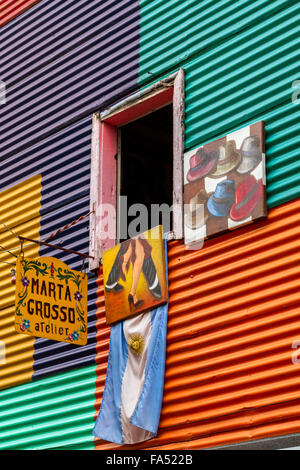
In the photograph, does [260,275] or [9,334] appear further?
[9,334]

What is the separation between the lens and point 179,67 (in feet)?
30.9

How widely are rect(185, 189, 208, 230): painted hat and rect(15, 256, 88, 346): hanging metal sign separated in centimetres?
128

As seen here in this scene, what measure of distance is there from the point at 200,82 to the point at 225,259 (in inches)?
83.0

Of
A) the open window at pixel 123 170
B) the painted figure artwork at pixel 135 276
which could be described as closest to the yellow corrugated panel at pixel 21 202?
the open window at pixel 123 170

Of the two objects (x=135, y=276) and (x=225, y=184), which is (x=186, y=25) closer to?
(x=225, y=184)

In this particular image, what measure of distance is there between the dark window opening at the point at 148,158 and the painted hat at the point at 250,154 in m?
2.21

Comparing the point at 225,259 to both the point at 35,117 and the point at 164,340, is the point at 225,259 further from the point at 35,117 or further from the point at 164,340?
the point at 35,117

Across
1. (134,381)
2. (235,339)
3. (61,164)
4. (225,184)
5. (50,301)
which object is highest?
(61,164)

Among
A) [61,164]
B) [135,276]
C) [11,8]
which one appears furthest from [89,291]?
[11,8]

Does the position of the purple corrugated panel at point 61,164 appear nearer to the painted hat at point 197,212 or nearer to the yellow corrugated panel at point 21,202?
the yellow corrugated panel at point 21,202

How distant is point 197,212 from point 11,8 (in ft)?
18.2

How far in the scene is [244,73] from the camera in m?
8.62

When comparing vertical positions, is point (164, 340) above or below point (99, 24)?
below
